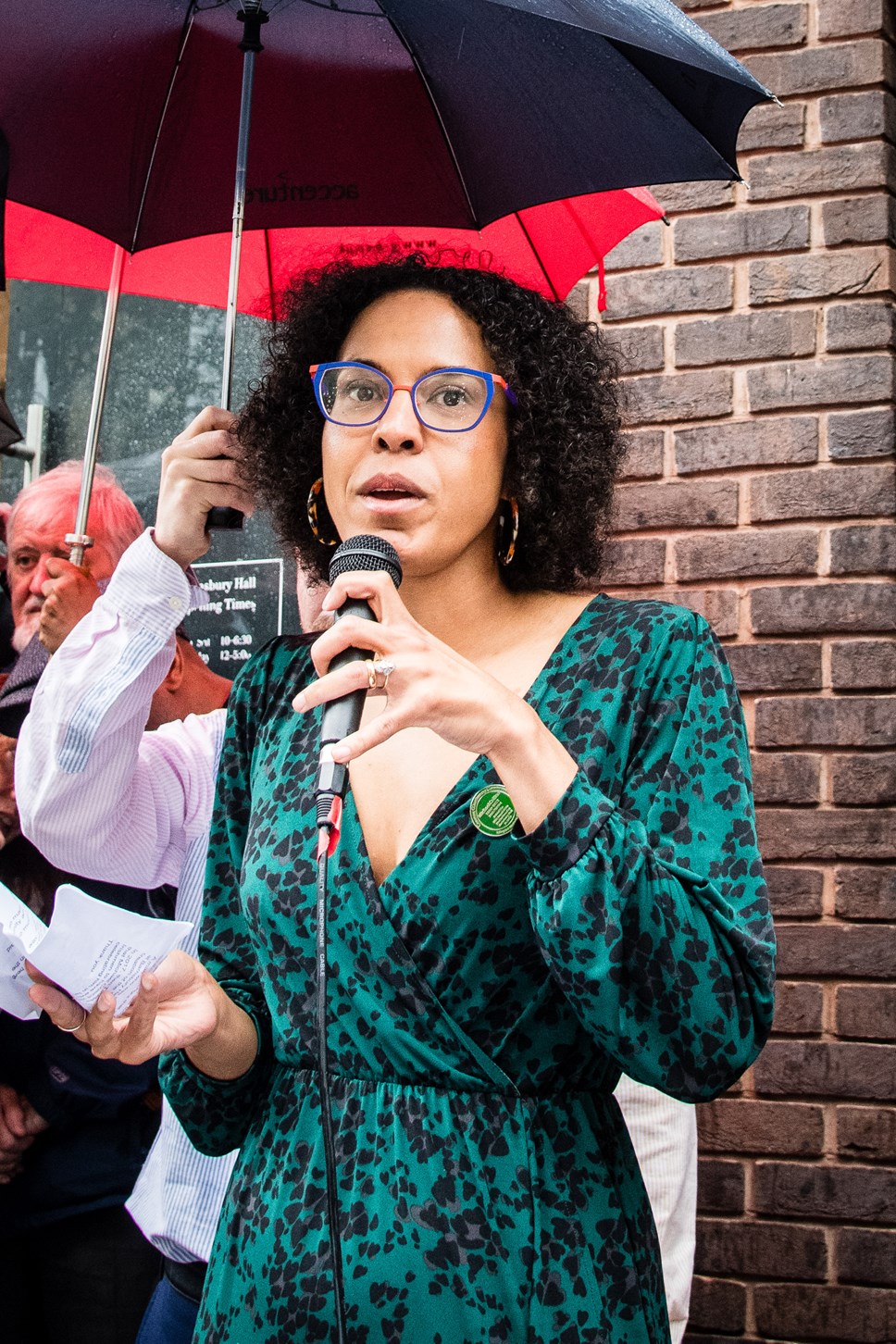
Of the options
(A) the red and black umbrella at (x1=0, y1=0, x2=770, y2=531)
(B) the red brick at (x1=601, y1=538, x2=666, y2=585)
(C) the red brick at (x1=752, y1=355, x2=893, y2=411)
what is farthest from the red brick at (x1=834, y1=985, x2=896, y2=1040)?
(A) the red and black umbrella at (x1=0, y1=0, x2=770, y2=531)

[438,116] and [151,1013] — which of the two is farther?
[438,116]

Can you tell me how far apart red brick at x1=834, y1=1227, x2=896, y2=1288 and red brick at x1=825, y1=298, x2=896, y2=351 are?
192cm

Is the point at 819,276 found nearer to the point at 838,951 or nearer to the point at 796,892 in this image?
the point at 796,892

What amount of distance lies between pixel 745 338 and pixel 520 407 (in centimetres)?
141

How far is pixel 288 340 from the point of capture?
217 cm

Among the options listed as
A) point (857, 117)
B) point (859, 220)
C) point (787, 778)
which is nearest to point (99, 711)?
point (787, 778)

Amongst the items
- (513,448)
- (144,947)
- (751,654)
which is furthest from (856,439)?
(144,947)

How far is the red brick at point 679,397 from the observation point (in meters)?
3.17

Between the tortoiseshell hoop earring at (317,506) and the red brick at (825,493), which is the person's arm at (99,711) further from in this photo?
the red brick at (825,493)

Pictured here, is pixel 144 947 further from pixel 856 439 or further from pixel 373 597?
pixel 856 439

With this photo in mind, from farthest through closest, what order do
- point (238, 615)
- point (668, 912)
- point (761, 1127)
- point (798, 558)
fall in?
point (238, 615) < point (798, 558) < point (761, 1127) < point (668, 912)

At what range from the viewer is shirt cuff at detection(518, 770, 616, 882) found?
142cm

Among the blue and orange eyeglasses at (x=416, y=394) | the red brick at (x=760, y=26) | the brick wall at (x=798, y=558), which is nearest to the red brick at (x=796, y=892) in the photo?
the brick wall at (x=798, y=558)

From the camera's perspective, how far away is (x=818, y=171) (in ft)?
10.3
